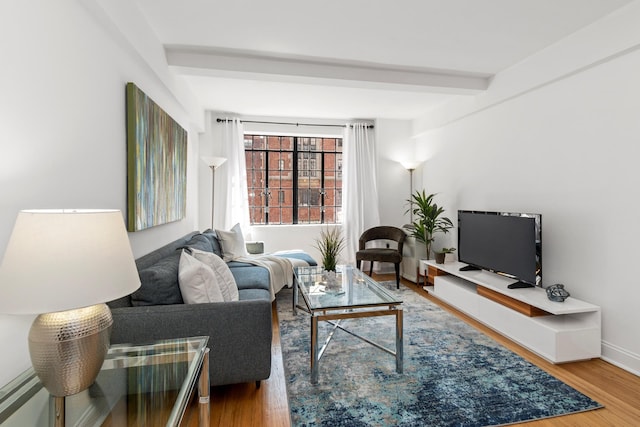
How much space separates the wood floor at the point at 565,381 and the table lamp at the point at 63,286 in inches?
27.4

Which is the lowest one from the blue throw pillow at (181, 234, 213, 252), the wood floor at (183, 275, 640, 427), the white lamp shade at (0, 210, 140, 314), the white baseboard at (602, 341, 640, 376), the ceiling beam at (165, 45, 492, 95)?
the wood floor at (183, 275, 640, 427)

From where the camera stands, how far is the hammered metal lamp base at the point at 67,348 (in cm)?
99

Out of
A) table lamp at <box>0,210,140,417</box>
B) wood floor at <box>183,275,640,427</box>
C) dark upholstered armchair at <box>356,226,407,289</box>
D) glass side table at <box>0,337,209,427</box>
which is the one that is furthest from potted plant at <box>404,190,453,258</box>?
table lamp at <box>0,210,140,417</box>

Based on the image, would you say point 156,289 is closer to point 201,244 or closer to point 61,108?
point 61,108

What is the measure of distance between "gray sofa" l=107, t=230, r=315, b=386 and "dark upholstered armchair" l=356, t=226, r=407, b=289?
2.88m

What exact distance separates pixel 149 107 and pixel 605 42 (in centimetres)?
349

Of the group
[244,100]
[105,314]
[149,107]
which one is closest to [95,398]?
[105,314]

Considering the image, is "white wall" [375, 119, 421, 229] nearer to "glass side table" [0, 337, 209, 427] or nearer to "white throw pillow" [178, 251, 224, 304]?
"white throw pillow" [178, 251, 224, 304]

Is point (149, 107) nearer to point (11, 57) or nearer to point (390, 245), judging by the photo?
point (11, 57)

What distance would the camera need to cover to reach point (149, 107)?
258 centimetres

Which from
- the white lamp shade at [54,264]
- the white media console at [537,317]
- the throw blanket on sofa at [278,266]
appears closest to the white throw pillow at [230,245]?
the throw blanket on sofa at [278,266]

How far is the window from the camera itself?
218 inches

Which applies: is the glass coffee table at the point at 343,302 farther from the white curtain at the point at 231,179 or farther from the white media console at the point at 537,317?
the white curtain at the point at 231,179

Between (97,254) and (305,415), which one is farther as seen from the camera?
(305,415)
